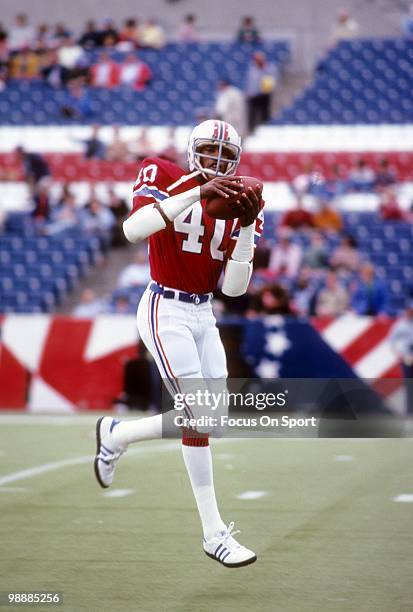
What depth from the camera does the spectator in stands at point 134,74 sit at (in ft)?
71.4

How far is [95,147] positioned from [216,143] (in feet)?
47.8

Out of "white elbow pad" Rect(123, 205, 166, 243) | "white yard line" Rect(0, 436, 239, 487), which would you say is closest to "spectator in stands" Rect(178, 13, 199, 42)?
"white yard line" Rect(0, 436, 239, 487)

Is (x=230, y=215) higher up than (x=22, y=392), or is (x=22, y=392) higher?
(x=230, y=215)

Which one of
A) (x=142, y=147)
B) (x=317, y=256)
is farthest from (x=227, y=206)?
(x=142, y=147)

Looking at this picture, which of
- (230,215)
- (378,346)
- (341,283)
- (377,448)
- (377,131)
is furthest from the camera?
Result: (377,131)

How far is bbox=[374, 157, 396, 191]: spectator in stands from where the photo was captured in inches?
Answer: 659

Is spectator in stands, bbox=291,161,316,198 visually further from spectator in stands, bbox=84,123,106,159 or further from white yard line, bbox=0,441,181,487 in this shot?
white yard line, bbox=0,441,181,487

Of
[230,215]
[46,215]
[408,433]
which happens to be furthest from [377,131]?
[230,215]

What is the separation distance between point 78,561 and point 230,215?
167cm

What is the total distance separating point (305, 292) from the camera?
44.6ft

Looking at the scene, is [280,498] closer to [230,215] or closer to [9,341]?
[230,215]

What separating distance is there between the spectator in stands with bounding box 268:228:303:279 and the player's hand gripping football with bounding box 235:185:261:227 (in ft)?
29.9

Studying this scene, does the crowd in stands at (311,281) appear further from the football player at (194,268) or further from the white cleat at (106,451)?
the football player at (194,268)

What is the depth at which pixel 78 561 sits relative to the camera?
213 inches
